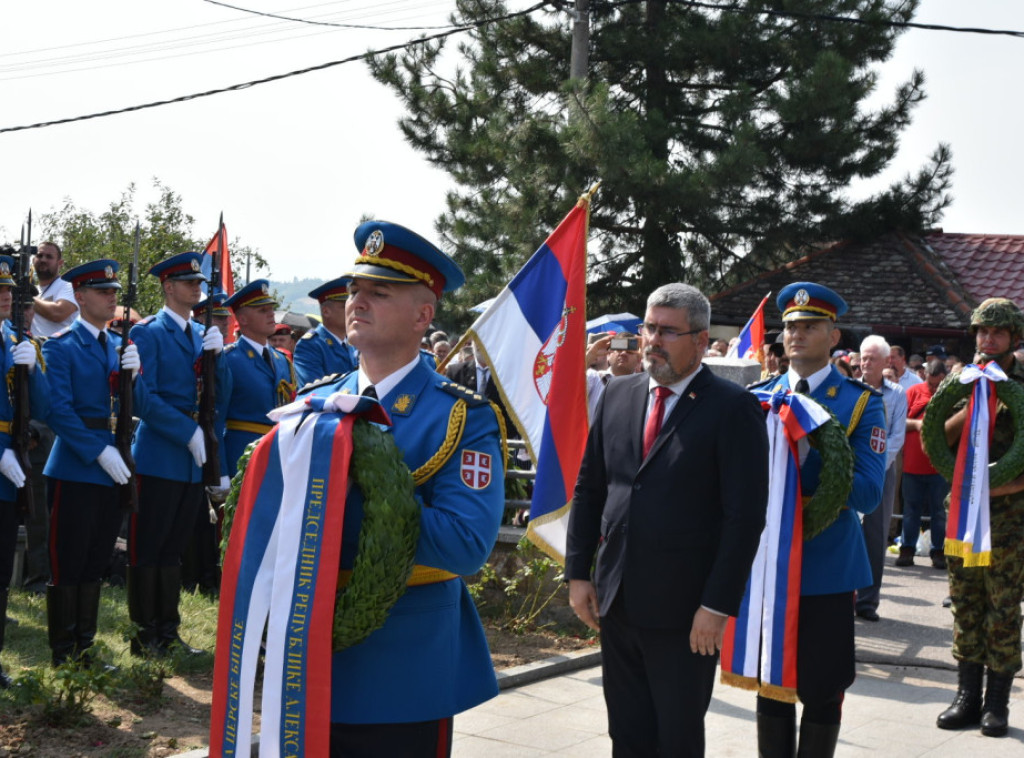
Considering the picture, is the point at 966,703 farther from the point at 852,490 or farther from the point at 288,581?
the point at 288,581

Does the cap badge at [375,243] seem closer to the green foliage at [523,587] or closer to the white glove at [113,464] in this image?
the white glove at [113,464]

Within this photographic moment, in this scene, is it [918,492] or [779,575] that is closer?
[779,575]

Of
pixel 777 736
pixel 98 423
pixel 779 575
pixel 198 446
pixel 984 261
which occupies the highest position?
pixel 984 261

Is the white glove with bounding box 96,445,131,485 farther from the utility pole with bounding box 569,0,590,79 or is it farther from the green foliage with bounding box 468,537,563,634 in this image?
the utility pole with bounding box 569,0,590,79

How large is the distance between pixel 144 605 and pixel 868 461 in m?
4.28

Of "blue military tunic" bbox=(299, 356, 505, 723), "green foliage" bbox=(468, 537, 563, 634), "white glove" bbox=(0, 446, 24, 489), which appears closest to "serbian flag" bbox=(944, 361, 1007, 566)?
"green foliage" bbox=(468, 537, 563, 634)

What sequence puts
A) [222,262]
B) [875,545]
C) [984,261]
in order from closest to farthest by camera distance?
[875,545], [222,262], [984,261]

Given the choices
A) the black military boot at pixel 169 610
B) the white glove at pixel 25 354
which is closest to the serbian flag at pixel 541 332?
the white glove at pixel 25 354

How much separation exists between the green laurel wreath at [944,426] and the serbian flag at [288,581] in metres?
4.59

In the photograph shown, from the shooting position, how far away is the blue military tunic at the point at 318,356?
8312 millimetres

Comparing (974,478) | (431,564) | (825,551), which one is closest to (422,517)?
(431,564)

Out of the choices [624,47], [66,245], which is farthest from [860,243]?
[66,245]

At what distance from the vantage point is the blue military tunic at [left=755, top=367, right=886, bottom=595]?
5.04 metres

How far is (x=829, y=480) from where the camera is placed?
4957 millimetres
